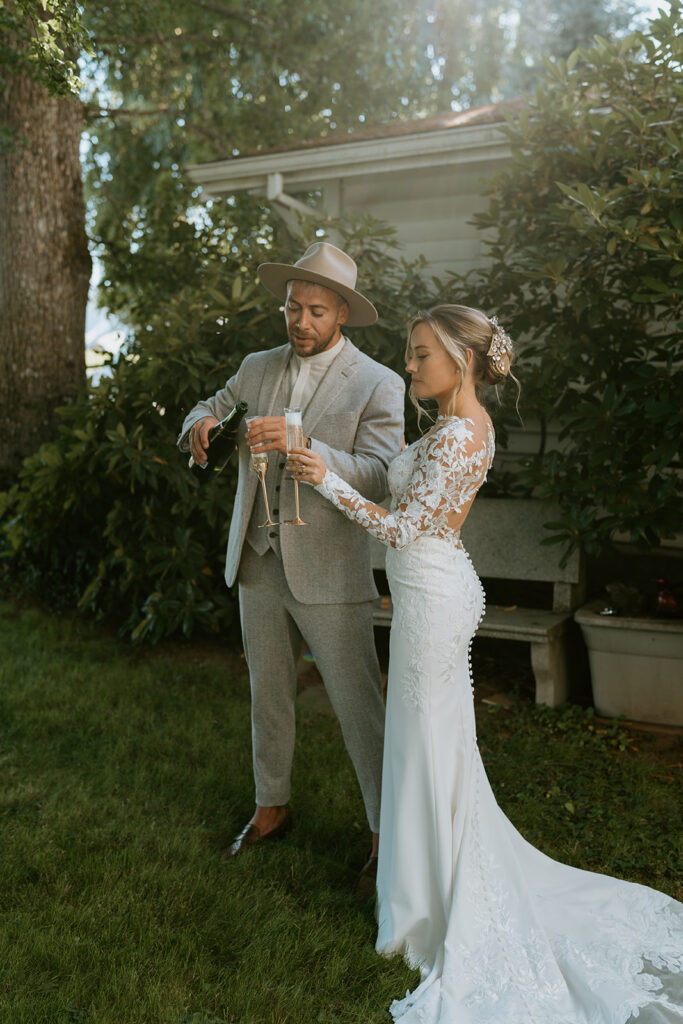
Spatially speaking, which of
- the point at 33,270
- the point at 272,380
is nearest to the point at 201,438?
the point at 272,380

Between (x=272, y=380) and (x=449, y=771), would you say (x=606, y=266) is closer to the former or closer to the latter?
(x=272, y=380)

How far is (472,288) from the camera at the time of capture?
17.8ft

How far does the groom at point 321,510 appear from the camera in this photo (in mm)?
3043

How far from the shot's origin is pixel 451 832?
8.67ft

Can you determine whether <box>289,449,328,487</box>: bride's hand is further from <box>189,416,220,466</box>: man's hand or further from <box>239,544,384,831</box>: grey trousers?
<box>239,544,384,831</box>: grey trousers

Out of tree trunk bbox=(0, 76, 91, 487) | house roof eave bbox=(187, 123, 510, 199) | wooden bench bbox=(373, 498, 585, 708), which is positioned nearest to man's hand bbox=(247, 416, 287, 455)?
wooden bench bbox=(373, 498, 585, 708)

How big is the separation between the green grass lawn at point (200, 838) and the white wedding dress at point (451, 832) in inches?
8.4

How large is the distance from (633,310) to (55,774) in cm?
387

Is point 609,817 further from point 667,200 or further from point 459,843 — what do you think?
point 667,200

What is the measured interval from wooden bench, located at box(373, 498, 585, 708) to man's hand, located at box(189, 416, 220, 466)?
7.37ft

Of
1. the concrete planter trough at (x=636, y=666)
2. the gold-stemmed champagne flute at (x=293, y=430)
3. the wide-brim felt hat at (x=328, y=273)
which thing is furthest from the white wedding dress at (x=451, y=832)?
the concrete planter trough at (x=636, y=666)

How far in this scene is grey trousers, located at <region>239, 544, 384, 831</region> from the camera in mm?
3094

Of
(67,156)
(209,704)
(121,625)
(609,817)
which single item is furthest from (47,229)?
(609,817)

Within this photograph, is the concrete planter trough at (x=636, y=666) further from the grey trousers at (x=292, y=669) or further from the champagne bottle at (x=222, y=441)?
the champagne bottle at (x=222, y=441)
